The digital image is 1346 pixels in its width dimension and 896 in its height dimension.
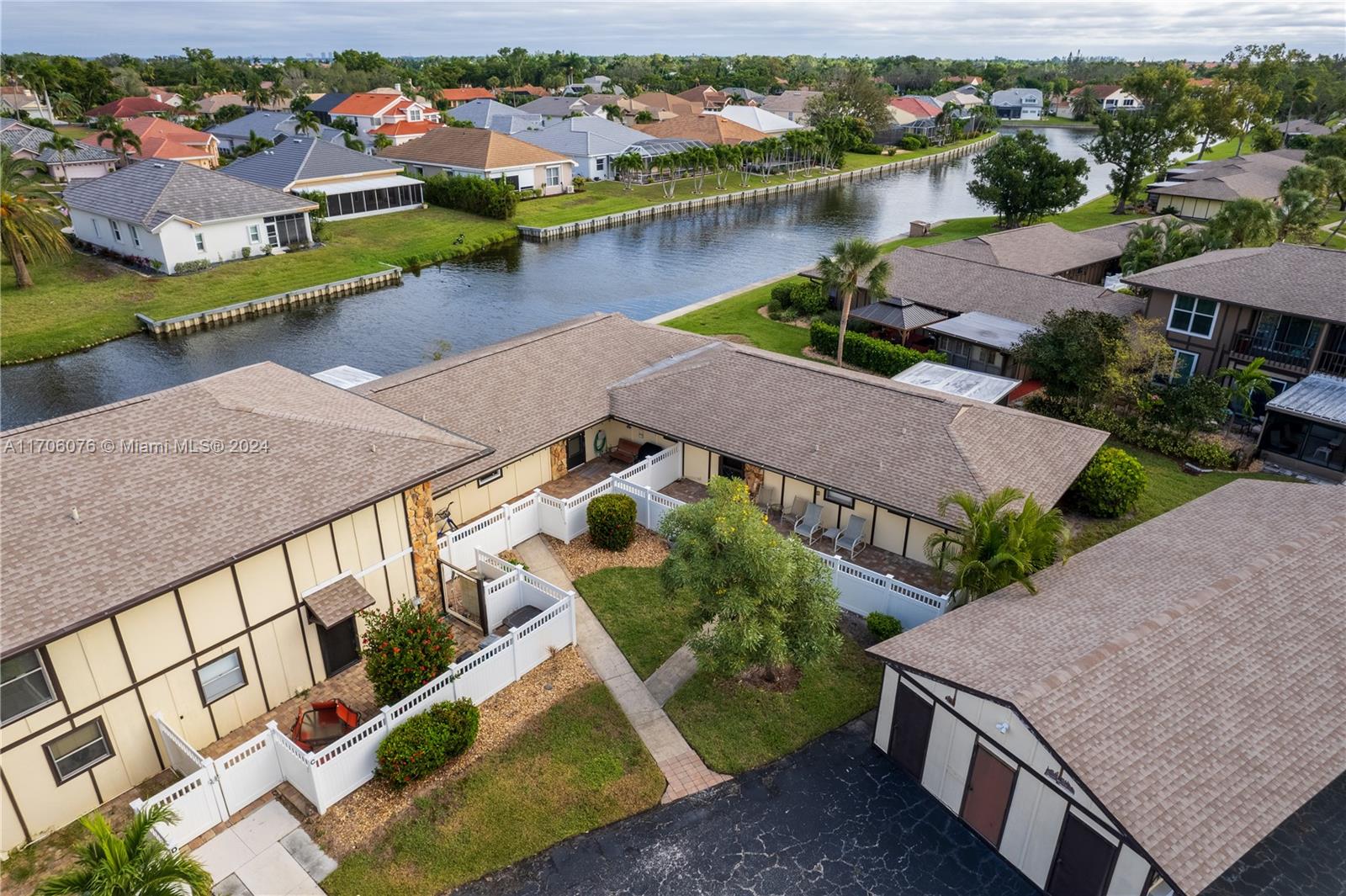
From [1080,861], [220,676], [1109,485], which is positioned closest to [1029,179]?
[1109,485]

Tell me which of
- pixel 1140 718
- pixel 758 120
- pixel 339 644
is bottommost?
pixel 339 644

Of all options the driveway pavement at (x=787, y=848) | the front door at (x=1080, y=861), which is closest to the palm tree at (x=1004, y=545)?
the driveway pavement at (x=787, y=848)

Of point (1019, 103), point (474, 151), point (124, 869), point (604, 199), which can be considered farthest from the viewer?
point (1019, 103)

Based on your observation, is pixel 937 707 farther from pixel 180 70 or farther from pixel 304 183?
pixel 180 70

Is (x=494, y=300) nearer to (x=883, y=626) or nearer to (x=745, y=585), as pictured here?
(x=883, y=626)

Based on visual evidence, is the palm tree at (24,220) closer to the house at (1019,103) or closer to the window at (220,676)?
the window at (220,676)

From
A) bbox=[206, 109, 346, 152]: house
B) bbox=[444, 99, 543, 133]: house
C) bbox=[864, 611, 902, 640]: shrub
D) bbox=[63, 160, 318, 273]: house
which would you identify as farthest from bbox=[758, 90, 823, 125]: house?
bbox=[864, 611, 902, 640]: shrub
